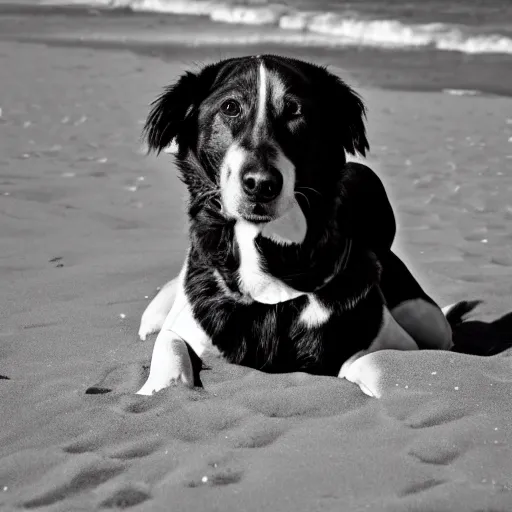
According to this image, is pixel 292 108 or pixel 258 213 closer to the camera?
pixel 258 213

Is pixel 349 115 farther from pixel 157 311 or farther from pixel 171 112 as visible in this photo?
pixel 157 311

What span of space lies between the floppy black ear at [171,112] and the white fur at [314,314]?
0.98 meters

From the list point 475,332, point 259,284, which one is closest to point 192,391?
point 259,284

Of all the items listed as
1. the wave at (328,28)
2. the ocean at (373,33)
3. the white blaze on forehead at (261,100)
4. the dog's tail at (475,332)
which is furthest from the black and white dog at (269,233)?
the wave at (328,28)

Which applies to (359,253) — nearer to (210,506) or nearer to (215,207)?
(215,207)

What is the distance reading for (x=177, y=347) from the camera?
383 centimetres

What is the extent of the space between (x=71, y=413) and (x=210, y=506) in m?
0.89

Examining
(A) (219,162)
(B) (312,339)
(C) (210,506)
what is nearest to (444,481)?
(C) (210,506)

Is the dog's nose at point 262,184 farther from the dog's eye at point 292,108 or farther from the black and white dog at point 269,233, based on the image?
the dog's eye at point 292,108

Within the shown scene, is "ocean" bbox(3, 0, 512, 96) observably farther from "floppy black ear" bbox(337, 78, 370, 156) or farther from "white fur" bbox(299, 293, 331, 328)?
"white fur" bbox(299, 293, 331, 328)

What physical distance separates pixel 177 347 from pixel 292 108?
3.66 ft

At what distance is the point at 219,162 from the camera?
384 cm

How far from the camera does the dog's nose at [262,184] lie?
11.6 ft

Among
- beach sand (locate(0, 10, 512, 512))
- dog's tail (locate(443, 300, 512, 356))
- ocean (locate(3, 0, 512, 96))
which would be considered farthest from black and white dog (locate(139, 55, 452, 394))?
ocean (locate(3, 0, 512, 96))
